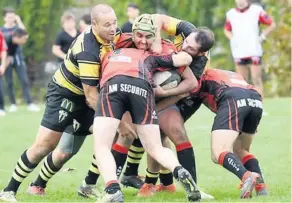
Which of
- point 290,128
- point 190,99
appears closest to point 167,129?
point 190,99

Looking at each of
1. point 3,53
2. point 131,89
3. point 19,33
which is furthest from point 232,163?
point 19,33

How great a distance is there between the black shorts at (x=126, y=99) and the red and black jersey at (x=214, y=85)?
102 cm

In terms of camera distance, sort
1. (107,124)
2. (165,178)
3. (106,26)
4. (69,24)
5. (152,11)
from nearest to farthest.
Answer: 1. (107,124)
2. (106,26)
3. (165,178)
4. (69,24)
5. (152,11)

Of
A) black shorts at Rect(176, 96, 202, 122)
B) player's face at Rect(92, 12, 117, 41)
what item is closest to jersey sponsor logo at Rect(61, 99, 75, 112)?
player's face at Rect(92, 12, 117, 41)

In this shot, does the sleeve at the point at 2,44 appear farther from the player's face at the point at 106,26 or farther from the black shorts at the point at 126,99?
the black shorts at the point at 126,99

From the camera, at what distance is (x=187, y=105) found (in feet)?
32.9

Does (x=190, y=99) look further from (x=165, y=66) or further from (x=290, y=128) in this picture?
(x=290, y=128)

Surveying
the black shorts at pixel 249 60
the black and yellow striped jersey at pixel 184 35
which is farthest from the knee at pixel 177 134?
the black shorts at pixel 249 60

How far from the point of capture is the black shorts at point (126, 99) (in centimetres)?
886

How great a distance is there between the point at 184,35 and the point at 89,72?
129 cm

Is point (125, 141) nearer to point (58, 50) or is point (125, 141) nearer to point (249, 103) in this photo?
point (249, 103)

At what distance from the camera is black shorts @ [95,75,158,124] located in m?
8.86

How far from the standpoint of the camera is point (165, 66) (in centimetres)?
934

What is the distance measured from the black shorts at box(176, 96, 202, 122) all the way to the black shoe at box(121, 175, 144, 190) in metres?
0.89
